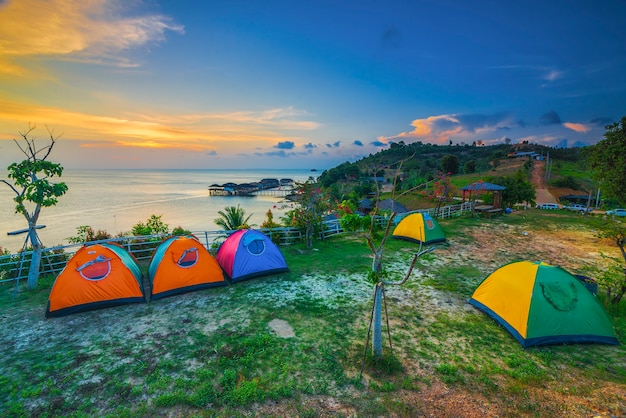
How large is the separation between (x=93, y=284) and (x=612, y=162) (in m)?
15.4

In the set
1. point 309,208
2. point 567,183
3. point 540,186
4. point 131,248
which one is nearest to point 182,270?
point 131,248

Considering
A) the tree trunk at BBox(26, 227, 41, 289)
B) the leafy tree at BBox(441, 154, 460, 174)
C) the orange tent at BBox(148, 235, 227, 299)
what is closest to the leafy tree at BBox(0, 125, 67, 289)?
the tree trunk at BBox(26, 227, 41, 289)

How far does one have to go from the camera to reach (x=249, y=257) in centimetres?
897

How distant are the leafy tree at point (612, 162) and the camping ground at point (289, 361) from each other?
13.7 ft

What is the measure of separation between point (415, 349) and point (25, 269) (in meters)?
12.2

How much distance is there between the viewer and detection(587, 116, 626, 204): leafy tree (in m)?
8.31

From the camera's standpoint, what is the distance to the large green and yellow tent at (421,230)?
13.1m

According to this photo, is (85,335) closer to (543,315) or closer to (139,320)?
(139,320)

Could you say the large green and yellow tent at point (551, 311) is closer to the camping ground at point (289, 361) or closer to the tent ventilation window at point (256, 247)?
the camping ground at point (289, 361)

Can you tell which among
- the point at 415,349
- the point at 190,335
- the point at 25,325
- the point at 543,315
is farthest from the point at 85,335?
the point at 543,315

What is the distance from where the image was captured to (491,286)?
6.93m

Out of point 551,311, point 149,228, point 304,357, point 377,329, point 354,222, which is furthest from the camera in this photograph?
point 149,228

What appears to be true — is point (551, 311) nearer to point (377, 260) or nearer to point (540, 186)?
point (377, 260)

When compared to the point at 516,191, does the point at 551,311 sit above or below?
below
